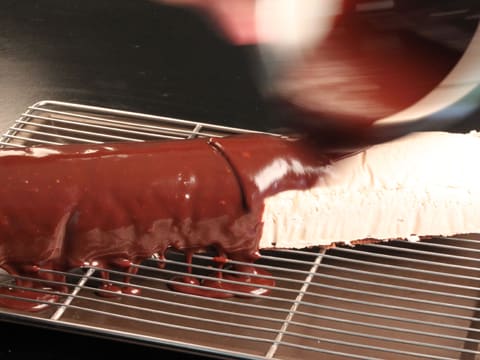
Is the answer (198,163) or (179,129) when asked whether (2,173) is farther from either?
(179,129)

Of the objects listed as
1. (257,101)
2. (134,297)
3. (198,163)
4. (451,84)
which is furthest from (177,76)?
(451,84)

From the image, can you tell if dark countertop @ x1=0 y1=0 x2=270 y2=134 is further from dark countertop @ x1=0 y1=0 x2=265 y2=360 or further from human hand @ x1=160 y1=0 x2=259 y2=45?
human hand @ x1=160 y1=0 x2=259 y2=45

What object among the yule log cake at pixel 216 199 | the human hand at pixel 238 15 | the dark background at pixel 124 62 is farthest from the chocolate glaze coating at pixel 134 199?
the dark background at pixel 124 62

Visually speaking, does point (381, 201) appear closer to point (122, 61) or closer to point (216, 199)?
point (216, 199)

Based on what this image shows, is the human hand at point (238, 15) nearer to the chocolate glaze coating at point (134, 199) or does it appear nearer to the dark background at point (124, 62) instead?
the chocolate glaze coating at point (134, 199)

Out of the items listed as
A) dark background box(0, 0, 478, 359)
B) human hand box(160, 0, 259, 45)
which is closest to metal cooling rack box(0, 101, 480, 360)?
human hand box(160, 0, 259, 45)
